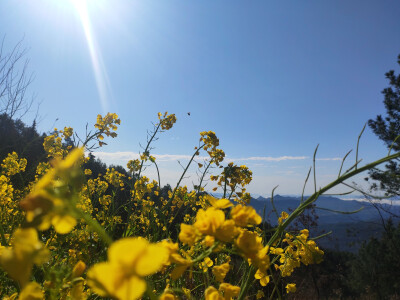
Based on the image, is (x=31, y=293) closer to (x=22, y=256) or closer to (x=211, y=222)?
(x=22, y=256)

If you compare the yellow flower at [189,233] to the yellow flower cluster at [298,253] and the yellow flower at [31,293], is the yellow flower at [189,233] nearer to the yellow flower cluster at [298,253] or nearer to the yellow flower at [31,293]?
the yellow flower at [31,293]

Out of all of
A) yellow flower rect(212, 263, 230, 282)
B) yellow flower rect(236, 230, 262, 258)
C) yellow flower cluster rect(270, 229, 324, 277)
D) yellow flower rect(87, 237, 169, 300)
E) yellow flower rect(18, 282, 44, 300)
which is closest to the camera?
yellow flower rect(87, 237, 169, 300)

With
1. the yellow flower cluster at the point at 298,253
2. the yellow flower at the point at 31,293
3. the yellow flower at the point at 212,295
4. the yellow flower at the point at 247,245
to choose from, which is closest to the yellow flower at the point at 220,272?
the yellow flower at the point at 212,295

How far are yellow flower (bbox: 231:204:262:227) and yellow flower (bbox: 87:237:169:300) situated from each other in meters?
0.30

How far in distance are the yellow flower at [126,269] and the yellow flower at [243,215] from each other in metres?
0.30

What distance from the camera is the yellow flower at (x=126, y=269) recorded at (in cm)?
34

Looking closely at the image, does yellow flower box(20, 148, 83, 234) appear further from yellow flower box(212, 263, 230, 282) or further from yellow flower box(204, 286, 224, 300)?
yellow flower box(212, 263, 230, 282)

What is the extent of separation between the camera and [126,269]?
1.16 feet

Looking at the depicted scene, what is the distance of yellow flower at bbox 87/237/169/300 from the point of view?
1.12ft

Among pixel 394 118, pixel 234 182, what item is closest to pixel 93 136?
pixel 234 182

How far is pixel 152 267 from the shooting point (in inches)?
13.9

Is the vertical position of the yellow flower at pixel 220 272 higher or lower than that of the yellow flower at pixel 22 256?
lower

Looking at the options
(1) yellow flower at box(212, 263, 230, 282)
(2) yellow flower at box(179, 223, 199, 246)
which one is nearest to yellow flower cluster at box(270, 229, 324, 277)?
(1) yellow flower at box(212, 263, 230, 282)

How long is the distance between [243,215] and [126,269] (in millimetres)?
346
